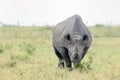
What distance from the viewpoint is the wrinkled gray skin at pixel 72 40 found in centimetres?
1059

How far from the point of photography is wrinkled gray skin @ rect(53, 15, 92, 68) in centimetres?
1059

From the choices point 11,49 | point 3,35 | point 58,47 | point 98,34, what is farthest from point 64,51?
point 98,34

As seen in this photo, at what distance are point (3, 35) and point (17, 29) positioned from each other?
9.45 ft

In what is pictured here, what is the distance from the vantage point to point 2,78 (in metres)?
9.39

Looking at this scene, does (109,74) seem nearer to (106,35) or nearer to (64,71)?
(64,71)

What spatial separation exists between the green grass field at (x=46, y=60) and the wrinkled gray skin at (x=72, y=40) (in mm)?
381

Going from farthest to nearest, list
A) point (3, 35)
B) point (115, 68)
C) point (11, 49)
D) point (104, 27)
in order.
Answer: point (104, 27), point (3, 35), point (11, 49), point (115, 68)

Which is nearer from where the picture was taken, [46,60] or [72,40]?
[72,40]

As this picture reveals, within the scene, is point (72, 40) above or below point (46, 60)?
above

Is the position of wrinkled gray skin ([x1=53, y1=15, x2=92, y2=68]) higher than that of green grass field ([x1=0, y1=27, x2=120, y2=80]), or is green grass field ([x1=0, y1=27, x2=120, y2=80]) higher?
wrinkled gray skin ([x1=53, y1=15, x2=92, y2=68])

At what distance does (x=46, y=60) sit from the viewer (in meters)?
14.4

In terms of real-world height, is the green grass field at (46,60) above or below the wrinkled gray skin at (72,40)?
below

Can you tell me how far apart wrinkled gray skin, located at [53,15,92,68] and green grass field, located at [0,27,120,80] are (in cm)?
38

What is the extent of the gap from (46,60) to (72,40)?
3680 millimetres
